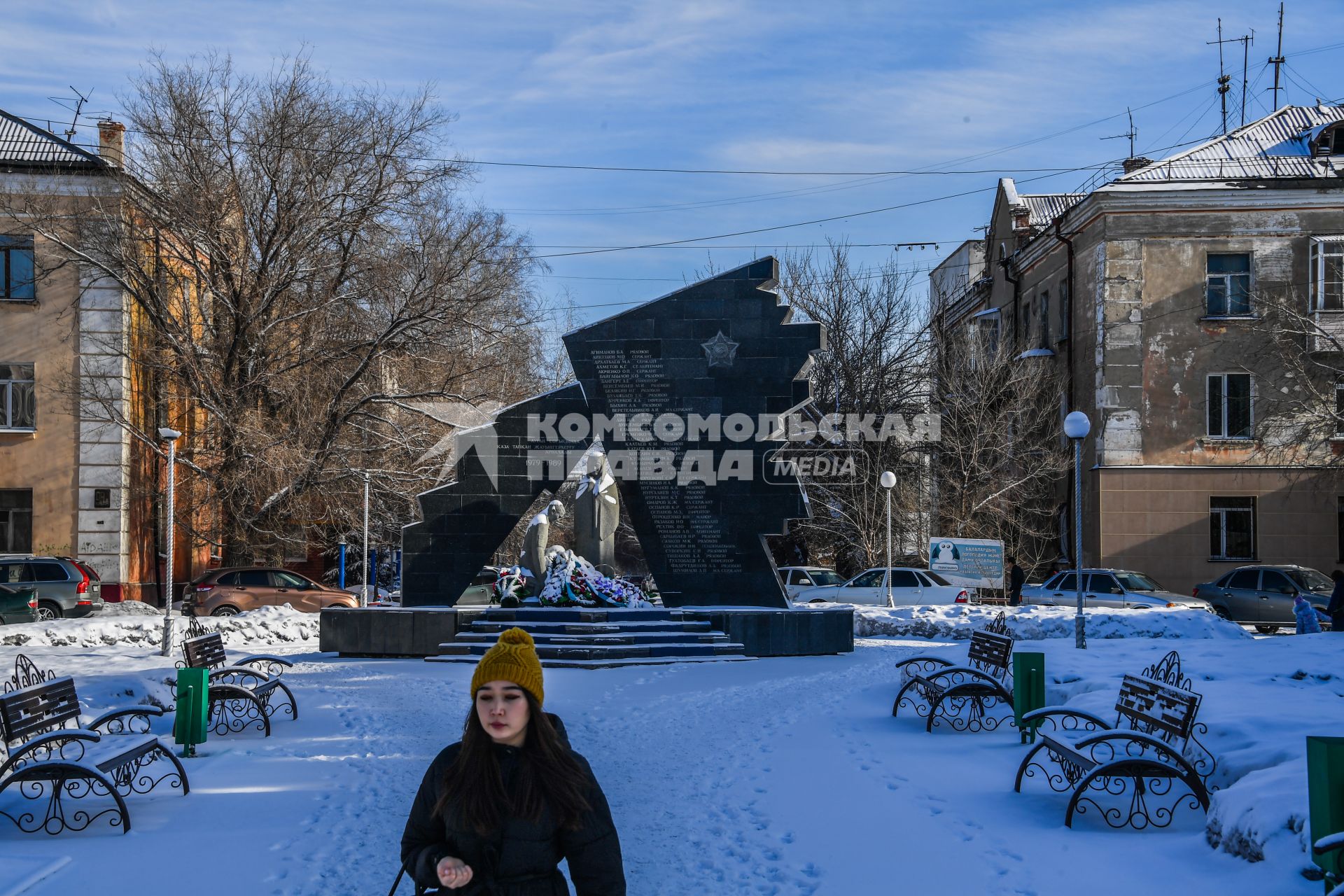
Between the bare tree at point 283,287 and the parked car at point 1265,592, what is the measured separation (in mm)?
17228

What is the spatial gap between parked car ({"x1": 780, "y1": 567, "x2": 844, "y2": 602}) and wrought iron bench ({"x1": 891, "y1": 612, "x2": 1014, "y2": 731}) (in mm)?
12723

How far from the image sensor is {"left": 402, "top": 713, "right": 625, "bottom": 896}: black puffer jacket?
3.96 m

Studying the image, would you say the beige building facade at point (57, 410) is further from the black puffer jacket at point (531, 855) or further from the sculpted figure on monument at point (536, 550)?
the black puffer jacket at point (531, 855)

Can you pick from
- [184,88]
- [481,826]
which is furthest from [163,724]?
[184,88]

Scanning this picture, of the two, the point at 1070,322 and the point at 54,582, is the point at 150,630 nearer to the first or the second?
the point at 54,582

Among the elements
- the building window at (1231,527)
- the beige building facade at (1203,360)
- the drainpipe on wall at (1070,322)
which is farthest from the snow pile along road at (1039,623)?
the drainpipe on wall at (1070,322)

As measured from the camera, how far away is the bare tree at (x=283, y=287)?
2911cm

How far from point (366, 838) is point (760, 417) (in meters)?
13.9

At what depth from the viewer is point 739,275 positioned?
838 inches

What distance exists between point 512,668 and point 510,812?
1.44ft

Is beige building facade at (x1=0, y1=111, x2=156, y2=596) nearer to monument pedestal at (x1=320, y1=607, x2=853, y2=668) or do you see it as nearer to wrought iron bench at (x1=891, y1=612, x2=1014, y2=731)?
monument pedestal at (x1=320, y1=607, x2=853, y2=668)

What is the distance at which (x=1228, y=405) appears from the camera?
32375mm

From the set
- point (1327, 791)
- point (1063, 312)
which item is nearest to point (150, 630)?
point (1327, 791)

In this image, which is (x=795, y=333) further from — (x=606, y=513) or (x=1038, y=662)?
(x=1038, y=662)
